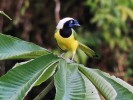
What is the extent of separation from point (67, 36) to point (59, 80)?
91cm

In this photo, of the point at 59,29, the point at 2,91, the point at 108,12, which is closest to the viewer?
the point at 2,91

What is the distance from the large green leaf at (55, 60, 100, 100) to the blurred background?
248cm

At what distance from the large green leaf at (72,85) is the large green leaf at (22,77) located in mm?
44

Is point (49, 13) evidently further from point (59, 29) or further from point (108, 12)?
point (59, 29)

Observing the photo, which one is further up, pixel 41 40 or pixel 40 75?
pixel 40 75

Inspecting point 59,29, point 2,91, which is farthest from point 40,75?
point 59,29

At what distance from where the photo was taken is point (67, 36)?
210 centimetres

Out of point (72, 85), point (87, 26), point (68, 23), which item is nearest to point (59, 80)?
point (72, 85)

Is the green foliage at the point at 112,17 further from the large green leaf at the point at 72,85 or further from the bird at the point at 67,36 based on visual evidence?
the large green leaf at the point at 72,85

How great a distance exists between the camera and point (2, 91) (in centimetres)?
106

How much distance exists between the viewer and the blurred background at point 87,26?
12.7 ft

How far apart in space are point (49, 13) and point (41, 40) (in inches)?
10.1

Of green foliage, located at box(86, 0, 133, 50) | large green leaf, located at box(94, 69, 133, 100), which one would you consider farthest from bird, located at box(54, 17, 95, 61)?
green foliage, located at box(86, 0, 133, 50)

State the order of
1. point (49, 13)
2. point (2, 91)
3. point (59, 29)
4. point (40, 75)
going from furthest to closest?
point (49, 13)
point (59, 29)
point (40, 75)
point (2, 91)
